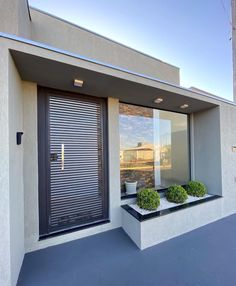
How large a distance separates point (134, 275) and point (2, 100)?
2406 mm

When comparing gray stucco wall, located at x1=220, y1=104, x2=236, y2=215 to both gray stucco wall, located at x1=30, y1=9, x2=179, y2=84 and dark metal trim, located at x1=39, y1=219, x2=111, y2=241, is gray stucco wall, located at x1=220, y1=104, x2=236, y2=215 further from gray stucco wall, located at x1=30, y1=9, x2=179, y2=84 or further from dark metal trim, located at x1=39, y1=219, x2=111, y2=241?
dark metal trim, located at x1=39, y1=219, x2=111, y2=241

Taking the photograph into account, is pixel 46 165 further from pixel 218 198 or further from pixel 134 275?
pixel 218 198

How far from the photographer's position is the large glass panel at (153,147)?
353 centimetres

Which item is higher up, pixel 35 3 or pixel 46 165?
pixel 35 3

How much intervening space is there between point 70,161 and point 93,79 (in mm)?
1407

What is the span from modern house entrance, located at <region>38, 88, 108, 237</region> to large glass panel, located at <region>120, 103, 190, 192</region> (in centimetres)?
69

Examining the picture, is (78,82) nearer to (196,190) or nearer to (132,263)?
(132,263)

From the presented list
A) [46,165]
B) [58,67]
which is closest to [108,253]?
[46,165]

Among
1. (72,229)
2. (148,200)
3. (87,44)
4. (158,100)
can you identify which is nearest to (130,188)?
(148,200)

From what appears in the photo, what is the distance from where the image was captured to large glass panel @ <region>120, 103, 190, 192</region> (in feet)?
11.6

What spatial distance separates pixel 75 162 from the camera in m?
2.70

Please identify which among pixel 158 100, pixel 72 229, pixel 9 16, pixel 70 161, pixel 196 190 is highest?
pixel 9 16

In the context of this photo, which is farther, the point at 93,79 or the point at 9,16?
the point at 93,79

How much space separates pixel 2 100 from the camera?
146 centimetres
